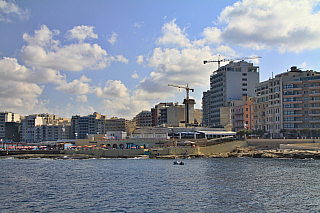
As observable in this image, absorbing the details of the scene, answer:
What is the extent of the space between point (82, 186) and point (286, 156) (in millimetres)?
73955

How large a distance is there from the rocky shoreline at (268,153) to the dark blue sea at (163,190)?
91.1 feet

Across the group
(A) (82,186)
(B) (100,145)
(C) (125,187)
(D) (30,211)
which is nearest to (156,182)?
(C) (125,187)

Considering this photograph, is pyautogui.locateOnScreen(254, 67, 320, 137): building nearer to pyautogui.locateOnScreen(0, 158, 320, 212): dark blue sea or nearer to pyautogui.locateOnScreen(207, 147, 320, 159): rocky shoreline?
pyautogui.locateOnScreen(207, 147, 320, 159): rocky shoreline

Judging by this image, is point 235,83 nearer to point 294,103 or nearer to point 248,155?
point 294,103

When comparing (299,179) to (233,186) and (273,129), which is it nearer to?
(233,186)

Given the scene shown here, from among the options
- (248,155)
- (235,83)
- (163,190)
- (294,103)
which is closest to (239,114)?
(235,83)

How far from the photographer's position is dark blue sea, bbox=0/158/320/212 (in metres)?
43.8

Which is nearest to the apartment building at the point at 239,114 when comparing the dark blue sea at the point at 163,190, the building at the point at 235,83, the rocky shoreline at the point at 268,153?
the building at the point at 235,83

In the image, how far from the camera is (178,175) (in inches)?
2788

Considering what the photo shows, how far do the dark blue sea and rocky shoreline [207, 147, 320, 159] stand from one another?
91.1 ft

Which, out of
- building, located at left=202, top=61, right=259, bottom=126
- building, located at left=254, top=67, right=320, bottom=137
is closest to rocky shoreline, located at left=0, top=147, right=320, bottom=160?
building, located at left=254, top=67, right=320, bottom=137

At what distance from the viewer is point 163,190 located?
5469 cm

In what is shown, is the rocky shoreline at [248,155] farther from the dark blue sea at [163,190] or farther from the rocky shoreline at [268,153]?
the dark blue sea at [163,190]

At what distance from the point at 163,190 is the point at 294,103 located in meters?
99.4
